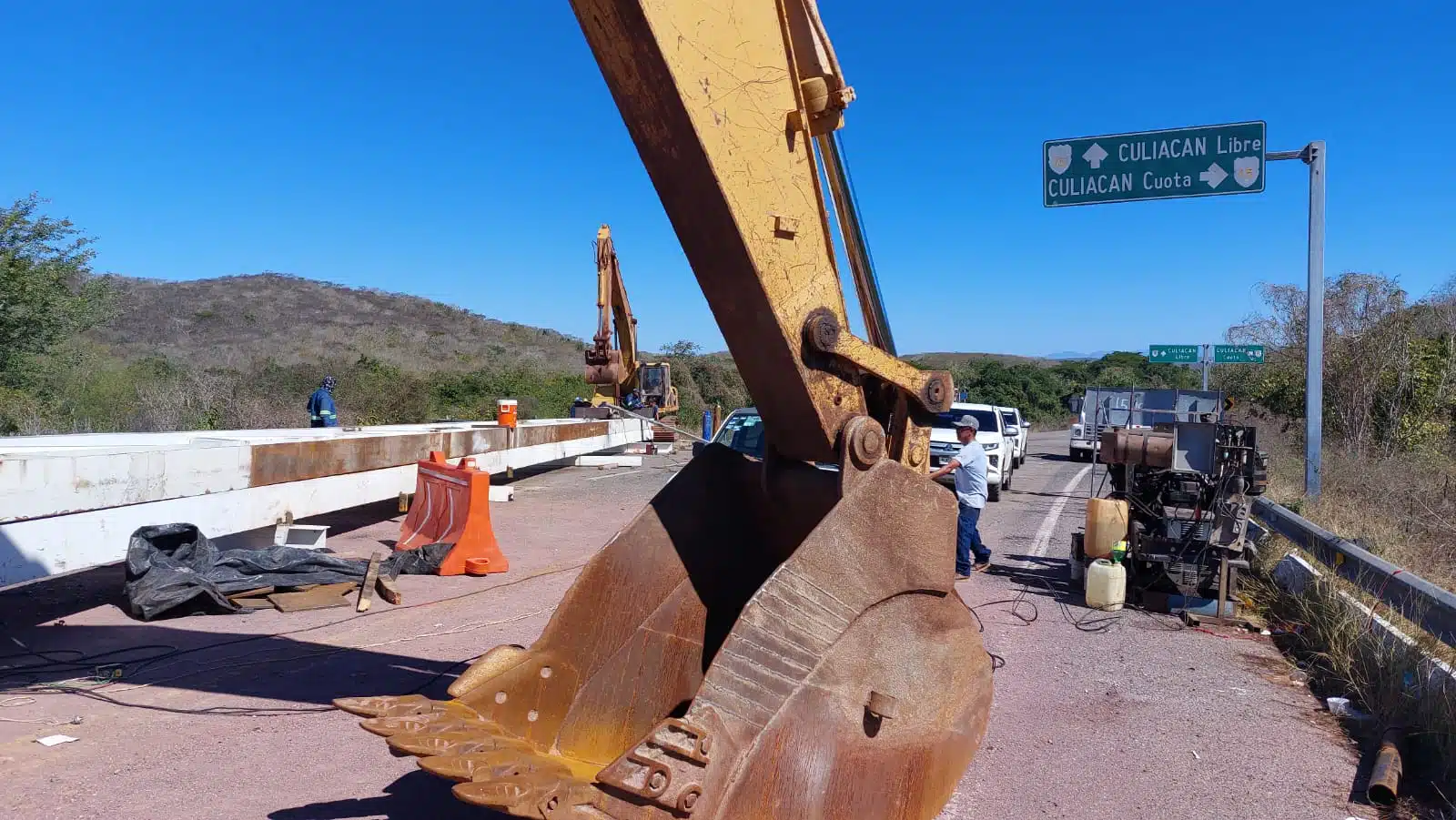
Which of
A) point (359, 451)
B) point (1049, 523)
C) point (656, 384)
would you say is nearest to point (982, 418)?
point (1049, 523)

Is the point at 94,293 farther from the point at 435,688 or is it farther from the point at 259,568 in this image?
the point at 435,688

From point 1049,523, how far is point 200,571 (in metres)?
11.7

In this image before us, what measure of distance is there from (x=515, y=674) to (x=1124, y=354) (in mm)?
86445

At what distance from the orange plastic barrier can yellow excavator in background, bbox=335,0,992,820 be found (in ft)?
→ 19.4

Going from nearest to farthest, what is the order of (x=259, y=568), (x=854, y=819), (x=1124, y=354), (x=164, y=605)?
1. (x=854, y=819)
2. (x=164, y=605)
3. (x=259, y=568)
4. (x=1124, y=354)

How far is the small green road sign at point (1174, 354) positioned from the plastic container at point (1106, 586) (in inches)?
646

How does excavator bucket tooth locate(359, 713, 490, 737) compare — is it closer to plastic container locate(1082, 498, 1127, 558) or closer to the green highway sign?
plastic container locate(1082, 498, 1127, 558)

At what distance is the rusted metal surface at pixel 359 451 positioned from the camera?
32.6ft

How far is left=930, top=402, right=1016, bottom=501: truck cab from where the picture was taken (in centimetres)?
1620

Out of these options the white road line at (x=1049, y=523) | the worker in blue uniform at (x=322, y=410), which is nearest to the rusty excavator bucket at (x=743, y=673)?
the white road line at (x=1049, y=523)

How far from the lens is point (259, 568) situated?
344 inches

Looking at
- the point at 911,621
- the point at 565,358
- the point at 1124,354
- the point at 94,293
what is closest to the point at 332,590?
the point at 911,621

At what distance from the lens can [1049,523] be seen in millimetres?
15133

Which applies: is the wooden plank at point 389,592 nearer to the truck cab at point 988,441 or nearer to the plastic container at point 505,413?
the plastic container at point 505,413
